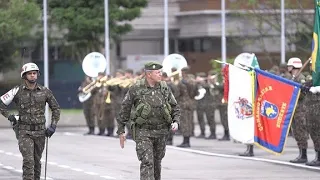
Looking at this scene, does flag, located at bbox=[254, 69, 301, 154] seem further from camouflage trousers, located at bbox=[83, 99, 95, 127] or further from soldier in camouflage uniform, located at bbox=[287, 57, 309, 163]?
camouflage trousers, located at bbox=[83, 99, 95, 127]

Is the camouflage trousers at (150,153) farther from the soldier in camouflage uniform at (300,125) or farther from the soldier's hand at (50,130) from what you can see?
the soldier in camouflage uniform at (300,125)

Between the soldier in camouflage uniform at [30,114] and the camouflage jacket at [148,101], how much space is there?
1057mm

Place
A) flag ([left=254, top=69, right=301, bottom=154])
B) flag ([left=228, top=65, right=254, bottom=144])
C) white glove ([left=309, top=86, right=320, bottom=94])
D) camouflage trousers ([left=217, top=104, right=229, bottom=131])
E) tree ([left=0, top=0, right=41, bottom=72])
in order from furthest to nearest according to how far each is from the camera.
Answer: tree ([left=0, top=0, right=41, bottom=72])
camouflage trousers ([left=217, top=104, right=229, bottom=131])
flag ([left=228, top=65, right=254, bottom=144])
flag ([left=254, top=69, right=301, bottom=154])
white glove ([left=309, top=86, right=320, bottom=94])

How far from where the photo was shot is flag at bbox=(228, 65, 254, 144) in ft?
71.9

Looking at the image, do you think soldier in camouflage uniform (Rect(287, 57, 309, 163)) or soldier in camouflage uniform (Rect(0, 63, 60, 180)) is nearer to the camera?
soldier in camouflage uniform (Rect(0, 63, 60, 180))

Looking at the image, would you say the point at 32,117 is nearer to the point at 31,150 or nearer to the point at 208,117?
the point at 31,150

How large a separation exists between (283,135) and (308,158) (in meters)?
1.93

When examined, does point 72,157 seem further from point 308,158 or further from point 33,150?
point 33,150

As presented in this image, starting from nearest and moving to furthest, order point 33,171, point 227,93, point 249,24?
point 33,171
point 227,93
point 249,24

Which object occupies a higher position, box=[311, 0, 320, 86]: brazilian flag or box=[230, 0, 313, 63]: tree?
box=[230, 0, 313, 63]: tree

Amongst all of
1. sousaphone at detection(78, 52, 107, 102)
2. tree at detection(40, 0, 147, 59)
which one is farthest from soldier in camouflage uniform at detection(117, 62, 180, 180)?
tree at detection(40, 0, 147, 59)

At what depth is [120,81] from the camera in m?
31.7

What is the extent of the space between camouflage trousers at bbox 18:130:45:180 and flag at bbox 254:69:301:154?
609 centimetres

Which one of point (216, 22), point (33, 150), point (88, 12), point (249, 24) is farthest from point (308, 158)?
point (216, 22)
